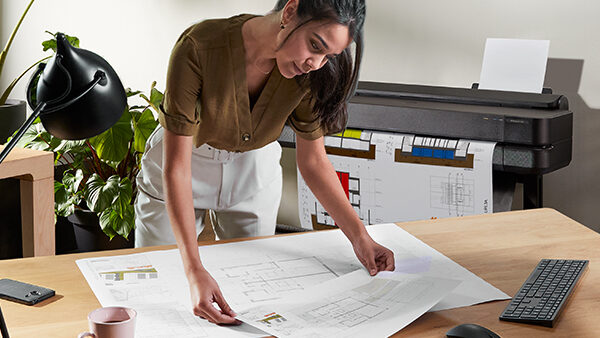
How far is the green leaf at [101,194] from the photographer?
2.76 meters

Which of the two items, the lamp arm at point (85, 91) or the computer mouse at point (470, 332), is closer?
the lamp arm at point (85, 91)

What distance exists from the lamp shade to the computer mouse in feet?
1.85

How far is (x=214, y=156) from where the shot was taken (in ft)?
5.70

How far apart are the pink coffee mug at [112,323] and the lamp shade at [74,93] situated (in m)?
0.24

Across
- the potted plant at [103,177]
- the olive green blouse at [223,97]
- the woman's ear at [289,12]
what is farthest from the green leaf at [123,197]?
the woman's ear at [289,12]

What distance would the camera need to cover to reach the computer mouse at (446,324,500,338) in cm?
103

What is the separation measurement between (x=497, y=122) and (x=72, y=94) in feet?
5.81

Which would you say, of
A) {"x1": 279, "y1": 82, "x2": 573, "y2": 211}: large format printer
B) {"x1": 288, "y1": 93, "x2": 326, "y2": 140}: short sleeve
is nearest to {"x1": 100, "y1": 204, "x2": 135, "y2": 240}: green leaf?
{"x1": 279, "y1": 82, "x2": 573, "y2": 211}: large format printer

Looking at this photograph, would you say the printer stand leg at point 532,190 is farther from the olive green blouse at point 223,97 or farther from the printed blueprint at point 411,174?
the olive green blouse at point 223,97

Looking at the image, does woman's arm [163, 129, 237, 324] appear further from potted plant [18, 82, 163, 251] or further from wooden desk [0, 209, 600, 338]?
potted plant [18, 82, 163, 251]

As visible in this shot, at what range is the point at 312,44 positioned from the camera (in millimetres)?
1228

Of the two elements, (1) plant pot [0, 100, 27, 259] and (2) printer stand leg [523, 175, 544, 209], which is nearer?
(2) printer stand leg [523, 175, 544, 209]

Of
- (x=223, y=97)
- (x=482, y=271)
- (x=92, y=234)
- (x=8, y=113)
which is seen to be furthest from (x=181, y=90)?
(x=8, y=113)

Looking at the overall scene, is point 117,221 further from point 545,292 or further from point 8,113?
point 545,292
